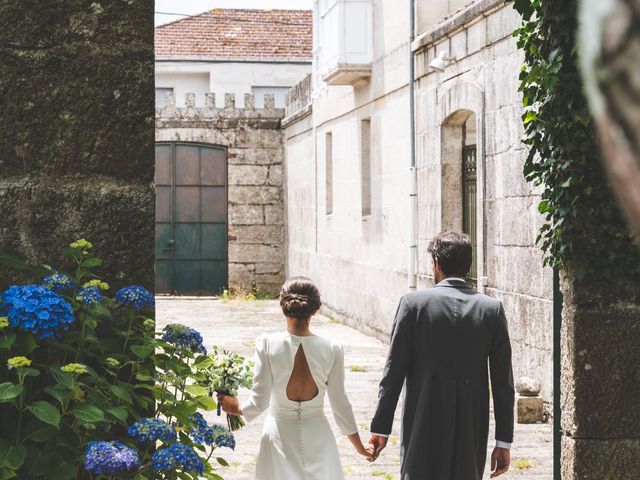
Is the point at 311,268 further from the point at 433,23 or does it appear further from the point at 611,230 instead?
the point at 611,230

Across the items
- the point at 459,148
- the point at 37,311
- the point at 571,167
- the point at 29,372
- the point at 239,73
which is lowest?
the point at 29,372

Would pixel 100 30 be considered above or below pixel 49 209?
above

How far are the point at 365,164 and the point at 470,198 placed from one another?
508 centimetres

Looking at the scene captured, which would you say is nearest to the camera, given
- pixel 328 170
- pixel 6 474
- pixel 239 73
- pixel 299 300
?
pixel 6 474

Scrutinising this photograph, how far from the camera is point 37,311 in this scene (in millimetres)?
2934

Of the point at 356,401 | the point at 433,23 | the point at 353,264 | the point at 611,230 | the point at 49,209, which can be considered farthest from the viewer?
the point at 353,264

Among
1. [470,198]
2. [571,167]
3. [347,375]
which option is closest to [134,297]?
[571,167]

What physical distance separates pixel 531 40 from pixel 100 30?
2.41 m

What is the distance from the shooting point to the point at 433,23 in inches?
572

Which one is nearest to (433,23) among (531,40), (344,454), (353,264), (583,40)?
(353,264)

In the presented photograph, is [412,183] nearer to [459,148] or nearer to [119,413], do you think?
[459,148]

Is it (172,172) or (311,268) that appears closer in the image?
(311,268)

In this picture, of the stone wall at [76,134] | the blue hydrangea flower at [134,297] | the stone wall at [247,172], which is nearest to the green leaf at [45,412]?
the blue hydrangea flower at [134,297]

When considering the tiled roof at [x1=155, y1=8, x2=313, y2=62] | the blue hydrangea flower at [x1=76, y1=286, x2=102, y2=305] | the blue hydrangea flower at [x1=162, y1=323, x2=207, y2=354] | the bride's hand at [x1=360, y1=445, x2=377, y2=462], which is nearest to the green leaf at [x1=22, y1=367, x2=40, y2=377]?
the blue hydrangea flower at [x1=76, y1=286, x2=102, y2=305]
